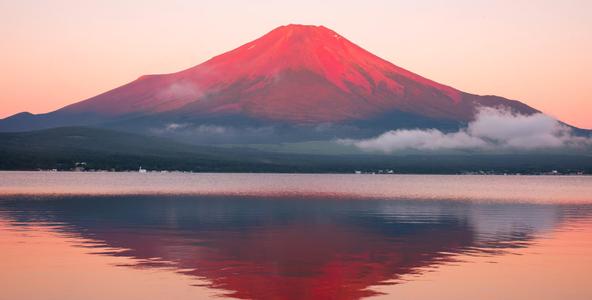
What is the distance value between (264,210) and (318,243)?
95.4 ft

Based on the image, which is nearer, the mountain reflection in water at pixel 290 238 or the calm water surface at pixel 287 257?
the calm water surface at pixel 287 257

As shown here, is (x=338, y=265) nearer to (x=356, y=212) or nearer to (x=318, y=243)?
(x=318, y=243)

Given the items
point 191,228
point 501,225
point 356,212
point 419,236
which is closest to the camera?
point 419,236

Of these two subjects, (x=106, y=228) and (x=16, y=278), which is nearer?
(x=16, y=278)

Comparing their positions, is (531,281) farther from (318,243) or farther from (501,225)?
(501,225)

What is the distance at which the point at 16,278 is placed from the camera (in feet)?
96.0

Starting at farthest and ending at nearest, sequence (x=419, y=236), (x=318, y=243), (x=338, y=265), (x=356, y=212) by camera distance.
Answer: (x=356, y=212) < (x=419, y=236) < (x=318, y=243) < (x=338, y=265)

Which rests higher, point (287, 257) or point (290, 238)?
point (290, 238)

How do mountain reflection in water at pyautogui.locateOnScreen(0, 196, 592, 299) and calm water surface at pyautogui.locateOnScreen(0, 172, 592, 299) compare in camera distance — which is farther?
mountain reflection in water at pyautogui.locateOnScreen(0, 196, 592, 299)

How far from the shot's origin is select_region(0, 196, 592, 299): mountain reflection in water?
→ 29.9m

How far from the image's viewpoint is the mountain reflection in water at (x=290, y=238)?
29938mm

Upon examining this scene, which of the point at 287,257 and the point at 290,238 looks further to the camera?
the point at 290,238

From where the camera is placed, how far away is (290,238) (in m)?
44.8

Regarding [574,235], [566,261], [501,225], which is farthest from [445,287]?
[501,225]
